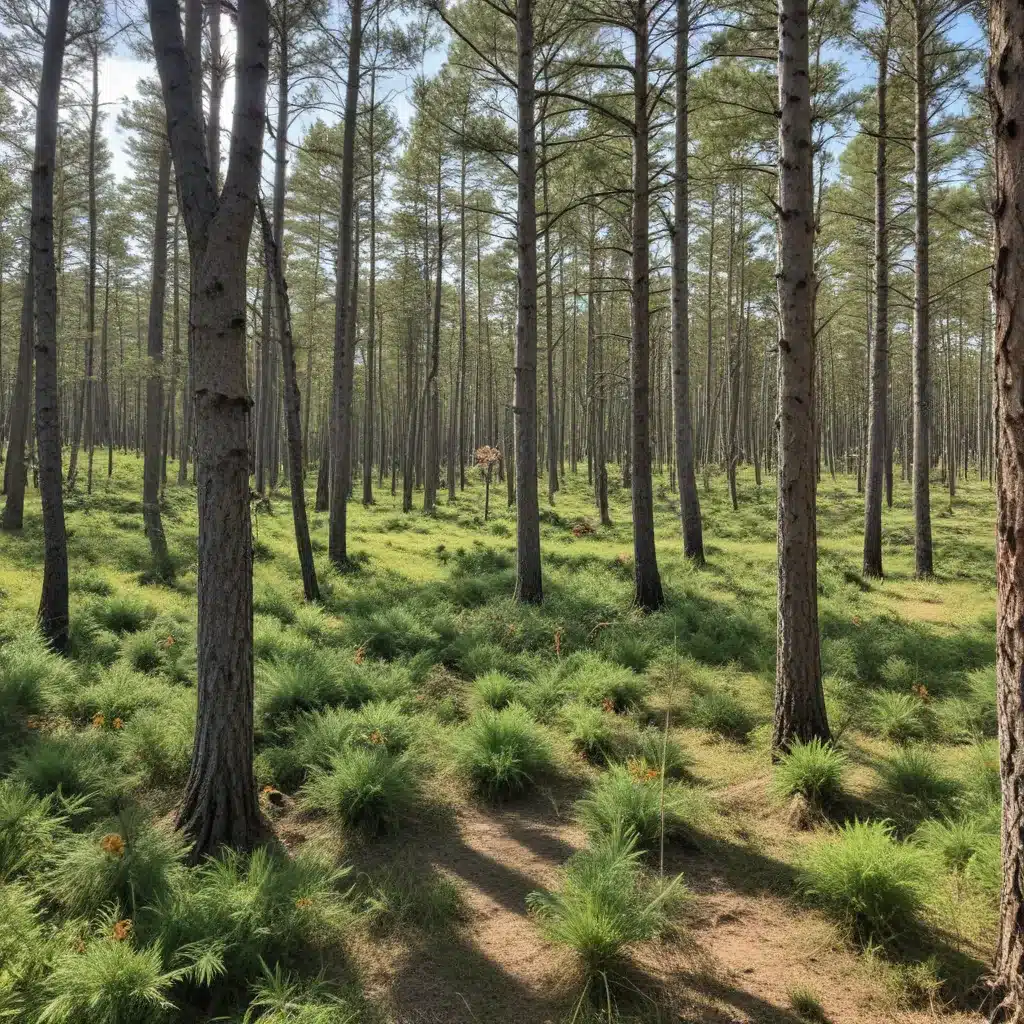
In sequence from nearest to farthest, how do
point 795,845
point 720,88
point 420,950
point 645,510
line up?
point 420,950, point 795,845, point 645,510, point 720,88

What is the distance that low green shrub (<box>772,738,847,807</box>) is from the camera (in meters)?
4.33

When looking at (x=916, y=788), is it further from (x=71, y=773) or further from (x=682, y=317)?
(x=682, y=317)

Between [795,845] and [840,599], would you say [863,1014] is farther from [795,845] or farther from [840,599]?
[840,599]

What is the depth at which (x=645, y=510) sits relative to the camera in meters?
8.86

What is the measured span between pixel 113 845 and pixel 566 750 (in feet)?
10.5

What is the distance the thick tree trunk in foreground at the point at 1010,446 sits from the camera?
204cm

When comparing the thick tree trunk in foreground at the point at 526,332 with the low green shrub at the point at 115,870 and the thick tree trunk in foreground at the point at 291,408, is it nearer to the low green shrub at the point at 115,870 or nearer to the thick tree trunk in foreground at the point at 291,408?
the thick tree trunk in foreground at the point at 291,408

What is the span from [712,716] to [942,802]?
5.98 feet

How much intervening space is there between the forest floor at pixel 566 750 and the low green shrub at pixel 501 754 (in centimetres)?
12

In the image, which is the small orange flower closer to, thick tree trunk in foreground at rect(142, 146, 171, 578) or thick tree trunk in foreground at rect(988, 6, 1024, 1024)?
thick tree trunk in foreground at rect(988, 6, 1024, 1024)

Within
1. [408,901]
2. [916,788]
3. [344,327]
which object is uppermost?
[344,327]

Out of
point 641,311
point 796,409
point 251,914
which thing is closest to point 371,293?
point 641,311

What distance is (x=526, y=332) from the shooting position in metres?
9.02

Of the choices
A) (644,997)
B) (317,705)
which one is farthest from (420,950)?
(317,705)
